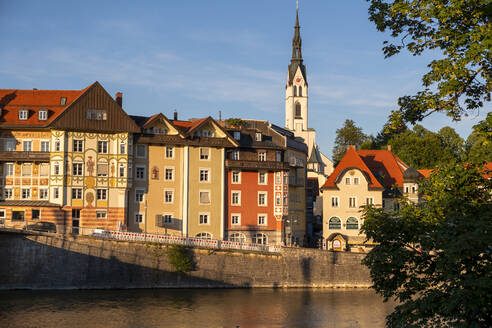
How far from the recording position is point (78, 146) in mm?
65688

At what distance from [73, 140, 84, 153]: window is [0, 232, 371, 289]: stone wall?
10405 mm

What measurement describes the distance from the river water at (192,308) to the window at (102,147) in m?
15.5

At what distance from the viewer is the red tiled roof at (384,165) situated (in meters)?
82.5

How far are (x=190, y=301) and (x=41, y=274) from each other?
14656 mm

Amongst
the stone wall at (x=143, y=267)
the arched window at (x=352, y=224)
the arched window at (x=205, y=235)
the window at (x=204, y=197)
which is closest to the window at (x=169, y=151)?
the window at (x=204, y=197)

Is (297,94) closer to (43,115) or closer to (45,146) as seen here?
(43,115)

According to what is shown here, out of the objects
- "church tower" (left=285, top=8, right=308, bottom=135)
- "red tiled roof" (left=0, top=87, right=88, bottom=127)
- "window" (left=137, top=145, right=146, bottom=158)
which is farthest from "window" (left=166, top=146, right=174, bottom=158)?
"church tower" (left=285, top=8, right=308, bottom=135)

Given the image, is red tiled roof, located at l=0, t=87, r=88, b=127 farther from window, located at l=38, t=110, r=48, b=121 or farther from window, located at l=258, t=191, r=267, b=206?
window, located at l=258, t=191, r=267, b=206

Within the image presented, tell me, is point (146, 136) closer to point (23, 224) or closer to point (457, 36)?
point (23, 224)

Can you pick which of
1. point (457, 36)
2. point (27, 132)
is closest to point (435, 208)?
point (457, 36)

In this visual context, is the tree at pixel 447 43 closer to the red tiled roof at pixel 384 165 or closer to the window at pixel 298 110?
the red tiled roof at pixel 384 165

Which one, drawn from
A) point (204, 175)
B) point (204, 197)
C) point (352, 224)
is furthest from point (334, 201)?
point (204, 175)

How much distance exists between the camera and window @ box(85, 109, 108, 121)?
6588 centimetres

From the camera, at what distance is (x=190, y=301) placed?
52.9m
